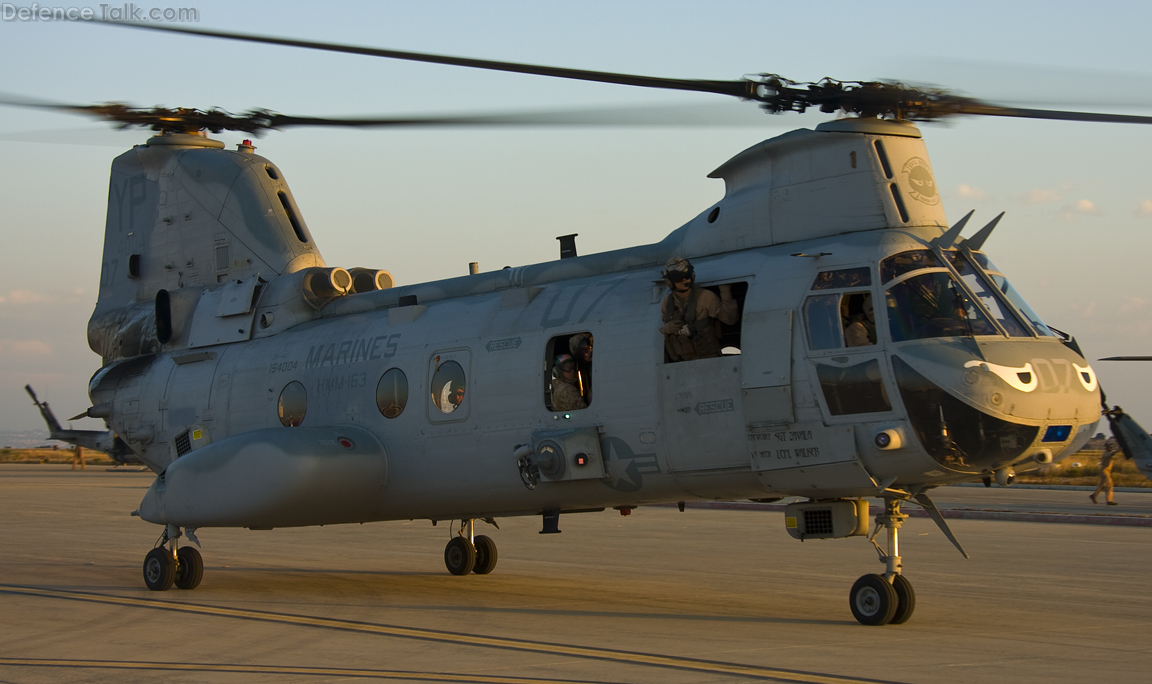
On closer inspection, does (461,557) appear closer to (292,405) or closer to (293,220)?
(292,405)

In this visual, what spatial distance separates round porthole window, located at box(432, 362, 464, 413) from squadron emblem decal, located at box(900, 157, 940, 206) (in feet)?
17.0

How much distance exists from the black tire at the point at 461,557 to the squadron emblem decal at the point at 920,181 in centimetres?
768

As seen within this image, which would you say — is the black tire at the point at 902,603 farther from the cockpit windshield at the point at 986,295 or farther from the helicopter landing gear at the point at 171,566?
the helicopter landing gear at the point at 171,566

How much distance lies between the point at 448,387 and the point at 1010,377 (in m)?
6.06

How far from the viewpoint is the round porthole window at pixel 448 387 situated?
492 inches

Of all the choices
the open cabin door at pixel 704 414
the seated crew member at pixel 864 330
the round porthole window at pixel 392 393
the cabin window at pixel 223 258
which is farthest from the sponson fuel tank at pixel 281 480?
the seated crew member at pixel 864 330

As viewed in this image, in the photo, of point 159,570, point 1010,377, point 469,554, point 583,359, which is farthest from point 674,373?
point 159,570

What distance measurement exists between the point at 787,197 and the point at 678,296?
1.59 metres

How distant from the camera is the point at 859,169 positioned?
10.8 m

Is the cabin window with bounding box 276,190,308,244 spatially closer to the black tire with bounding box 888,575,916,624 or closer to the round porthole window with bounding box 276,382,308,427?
the round porthole window with bounding box 276,382,308,427

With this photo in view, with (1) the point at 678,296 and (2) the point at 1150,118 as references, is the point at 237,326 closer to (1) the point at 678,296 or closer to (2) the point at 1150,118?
(1) the point at 678,296

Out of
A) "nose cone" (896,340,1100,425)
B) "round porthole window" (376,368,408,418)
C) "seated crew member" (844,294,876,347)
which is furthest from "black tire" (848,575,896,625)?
"round porthole window" (376,368,408,418)

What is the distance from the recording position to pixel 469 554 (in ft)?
49.6

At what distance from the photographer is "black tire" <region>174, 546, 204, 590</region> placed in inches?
539
